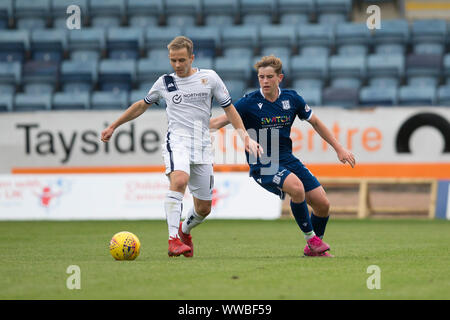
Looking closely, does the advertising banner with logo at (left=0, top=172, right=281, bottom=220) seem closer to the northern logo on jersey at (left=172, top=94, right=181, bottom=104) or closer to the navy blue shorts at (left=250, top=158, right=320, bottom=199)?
the navy blue shorts at (left=250, top=158, right=320, bottom=199)

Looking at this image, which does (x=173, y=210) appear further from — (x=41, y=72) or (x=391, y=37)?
(x=391, y=37)

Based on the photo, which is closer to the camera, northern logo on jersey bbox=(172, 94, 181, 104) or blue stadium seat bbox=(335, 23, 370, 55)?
northern logo on jersey bbox=(172, 94, 181, 104)

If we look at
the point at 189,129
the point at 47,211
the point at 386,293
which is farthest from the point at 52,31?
the point at 386,293

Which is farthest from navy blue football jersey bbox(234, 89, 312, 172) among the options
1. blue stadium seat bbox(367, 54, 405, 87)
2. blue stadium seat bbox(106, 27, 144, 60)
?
blue stadium seat bbox(106, 27, 144, 60)

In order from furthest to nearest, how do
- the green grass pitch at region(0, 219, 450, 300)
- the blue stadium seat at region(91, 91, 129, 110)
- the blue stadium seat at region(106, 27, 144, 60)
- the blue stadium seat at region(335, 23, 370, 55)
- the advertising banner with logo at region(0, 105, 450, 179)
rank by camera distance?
the blue stadium seat at region(106, 27, 144, 60) < the blue stadium seat at region(335, 23, 370, 55) < the blue stadium seat at region(91, 91, 129, 110) < the advertising banner with logo at region(0, 105, 450, 179) < the green grass pitch at region(0, 219, 450, 300)

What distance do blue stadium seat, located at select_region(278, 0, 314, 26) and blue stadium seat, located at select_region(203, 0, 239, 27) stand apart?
1372mm

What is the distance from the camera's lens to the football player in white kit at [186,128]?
796cm

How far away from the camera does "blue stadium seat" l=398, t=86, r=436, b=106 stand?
19.2 metres

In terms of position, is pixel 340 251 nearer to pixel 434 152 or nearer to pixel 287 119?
pixel 287 119

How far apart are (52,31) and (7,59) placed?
1.49 meters

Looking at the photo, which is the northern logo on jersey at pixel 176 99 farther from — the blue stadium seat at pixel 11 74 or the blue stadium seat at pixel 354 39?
the blue stadium seat at pixel 354 39

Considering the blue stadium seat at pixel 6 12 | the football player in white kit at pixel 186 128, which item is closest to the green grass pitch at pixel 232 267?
the football player in white kit at pixel 186 128

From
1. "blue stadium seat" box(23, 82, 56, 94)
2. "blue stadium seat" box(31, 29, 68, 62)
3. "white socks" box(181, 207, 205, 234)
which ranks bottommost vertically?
"white socks" box(181, 207, 205, 234)

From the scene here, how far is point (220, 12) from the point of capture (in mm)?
23125
